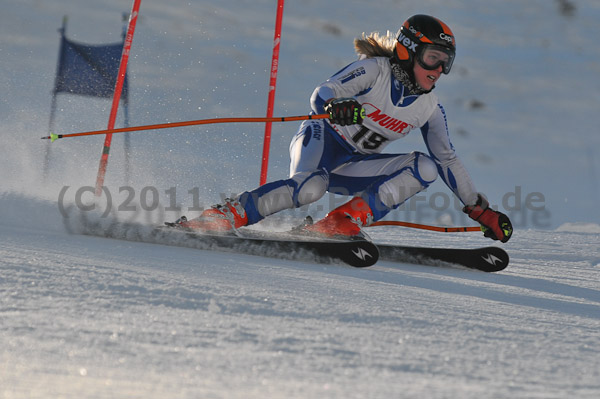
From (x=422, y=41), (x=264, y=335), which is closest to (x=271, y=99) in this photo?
(x=422, y=41)

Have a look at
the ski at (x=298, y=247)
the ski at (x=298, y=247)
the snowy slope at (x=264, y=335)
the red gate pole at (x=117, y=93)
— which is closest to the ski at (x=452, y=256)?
the ski at (x=298, y=247)

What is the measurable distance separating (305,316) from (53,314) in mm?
527

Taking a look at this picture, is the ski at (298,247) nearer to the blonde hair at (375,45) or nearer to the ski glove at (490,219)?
the ski glove at (490,219)

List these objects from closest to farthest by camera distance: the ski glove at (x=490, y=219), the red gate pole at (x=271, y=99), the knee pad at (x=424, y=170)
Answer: the knee pad at (x=424, y=170), the ski glove at (x=490, y=219), the red gate pole at (x=271, y=99)

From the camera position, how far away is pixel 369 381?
37.2 inches

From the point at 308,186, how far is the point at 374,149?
58 cm

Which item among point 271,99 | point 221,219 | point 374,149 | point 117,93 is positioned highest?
point 271,99

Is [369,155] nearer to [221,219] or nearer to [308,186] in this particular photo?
[308,186]

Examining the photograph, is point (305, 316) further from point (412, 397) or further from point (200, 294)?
point (412, 397)

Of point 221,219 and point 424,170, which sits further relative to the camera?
point 424,170

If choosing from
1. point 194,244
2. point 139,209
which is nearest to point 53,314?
point 194,244

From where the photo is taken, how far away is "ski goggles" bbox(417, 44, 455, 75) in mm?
3397

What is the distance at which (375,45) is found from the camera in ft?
12.2

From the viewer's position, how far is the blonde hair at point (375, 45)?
12.1 ft
